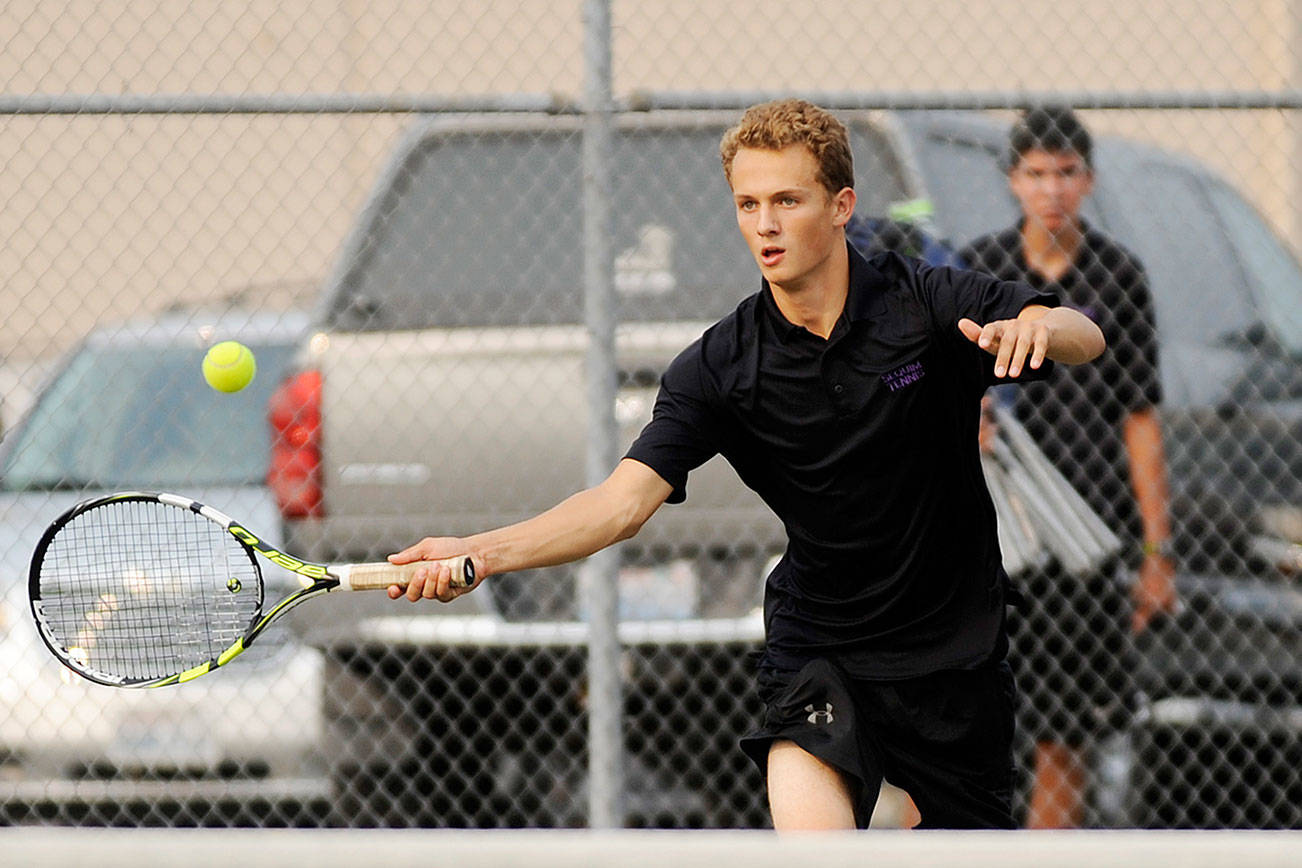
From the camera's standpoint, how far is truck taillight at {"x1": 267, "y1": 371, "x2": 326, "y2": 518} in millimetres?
4973

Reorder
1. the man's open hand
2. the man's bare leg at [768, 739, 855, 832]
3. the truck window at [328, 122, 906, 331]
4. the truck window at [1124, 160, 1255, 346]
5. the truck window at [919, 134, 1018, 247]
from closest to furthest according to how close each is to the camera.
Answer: the man's open hand → the man's bare leg at [768, 739, 855, 832] → the truck window at [328, 122, 906, 331] → the truck window at [919, 134, 1018, 247] → the truck window at [1124, 160, 1255, 346]

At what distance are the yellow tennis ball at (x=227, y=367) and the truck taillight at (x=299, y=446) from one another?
0.50m

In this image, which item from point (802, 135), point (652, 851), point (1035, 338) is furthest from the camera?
point (802, 135)

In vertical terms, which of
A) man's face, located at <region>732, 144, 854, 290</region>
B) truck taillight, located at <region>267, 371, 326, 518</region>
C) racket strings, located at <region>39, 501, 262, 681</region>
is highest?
man's face, located at <region>732, 144, 854, 290</region>

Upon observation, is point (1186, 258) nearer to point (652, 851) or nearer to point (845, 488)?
point (845, 488)

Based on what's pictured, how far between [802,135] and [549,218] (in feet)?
7.17

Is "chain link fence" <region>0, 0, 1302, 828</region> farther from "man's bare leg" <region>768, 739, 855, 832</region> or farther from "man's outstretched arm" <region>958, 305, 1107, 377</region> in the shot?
"man's outstretched arm" <region>958, 305, 1107, 377</region>

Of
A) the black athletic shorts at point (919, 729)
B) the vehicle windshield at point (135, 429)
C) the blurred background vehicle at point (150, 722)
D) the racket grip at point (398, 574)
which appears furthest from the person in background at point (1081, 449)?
the vehicle windshield at point (135, 429)

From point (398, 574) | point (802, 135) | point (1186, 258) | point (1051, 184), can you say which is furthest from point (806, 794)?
point (1186, 258)

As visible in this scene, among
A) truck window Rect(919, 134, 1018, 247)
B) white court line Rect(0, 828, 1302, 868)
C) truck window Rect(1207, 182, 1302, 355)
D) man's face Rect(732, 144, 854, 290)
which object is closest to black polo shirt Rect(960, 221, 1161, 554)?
truck window Rect(919, 134, 1018, 247)

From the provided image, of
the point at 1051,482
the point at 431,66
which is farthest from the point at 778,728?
the point at 431,66

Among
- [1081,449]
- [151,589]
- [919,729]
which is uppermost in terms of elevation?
[1081,449]

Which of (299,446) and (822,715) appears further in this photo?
(299,446)

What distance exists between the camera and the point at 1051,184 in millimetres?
5102
